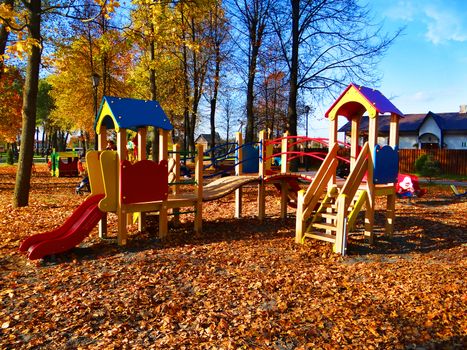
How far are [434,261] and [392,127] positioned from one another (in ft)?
9.65

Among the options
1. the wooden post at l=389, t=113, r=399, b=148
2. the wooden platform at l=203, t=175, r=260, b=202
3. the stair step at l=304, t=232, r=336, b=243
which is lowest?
the stair step at l=304, t=232, r=336, b=243

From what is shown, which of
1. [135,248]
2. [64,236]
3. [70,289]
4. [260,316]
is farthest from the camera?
[135,248]

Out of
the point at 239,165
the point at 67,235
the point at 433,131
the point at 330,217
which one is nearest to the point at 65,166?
the point at 239,165

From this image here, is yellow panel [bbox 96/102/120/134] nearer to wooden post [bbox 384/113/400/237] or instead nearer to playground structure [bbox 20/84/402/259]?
playground structure [bbox 20/84/402/259]

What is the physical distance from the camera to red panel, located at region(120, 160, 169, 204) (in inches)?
260

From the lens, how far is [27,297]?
447 cm

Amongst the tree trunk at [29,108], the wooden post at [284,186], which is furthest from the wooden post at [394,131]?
the tree trunk at [29,108]

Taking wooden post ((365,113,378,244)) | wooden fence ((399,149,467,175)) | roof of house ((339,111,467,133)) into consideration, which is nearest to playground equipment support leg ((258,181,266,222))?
wooden post ((365,113,378,244))

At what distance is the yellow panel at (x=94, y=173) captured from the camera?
7.09 meters

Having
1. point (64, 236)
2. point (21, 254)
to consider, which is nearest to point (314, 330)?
point (64, 236)

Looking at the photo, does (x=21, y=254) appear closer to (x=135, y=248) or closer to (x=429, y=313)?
(x=135, y=248)

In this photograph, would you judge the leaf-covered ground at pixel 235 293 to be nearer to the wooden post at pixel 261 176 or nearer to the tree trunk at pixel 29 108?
the wooden post at pixel 261 176

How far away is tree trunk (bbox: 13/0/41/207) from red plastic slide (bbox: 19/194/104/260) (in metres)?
3.91

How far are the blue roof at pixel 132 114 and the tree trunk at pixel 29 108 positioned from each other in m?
3.17
